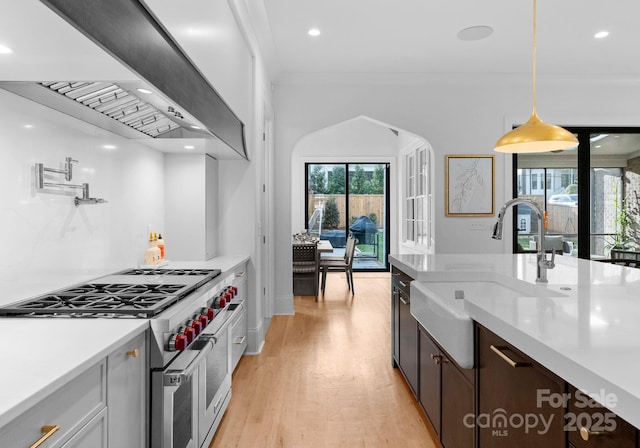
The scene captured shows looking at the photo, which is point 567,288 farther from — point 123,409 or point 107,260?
point 107,260

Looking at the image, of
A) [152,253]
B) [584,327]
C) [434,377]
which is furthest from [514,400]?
[152,253]

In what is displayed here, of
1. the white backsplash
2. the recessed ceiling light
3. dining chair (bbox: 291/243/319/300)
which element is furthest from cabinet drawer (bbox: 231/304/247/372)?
the recessed ceiling light

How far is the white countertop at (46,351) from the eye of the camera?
2.79 feet

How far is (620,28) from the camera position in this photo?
3789 mm

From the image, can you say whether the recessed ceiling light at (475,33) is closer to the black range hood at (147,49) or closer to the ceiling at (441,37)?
the ceiling at (441,37)

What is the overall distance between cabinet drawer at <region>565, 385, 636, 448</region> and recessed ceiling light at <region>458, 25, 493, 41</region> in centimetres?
365

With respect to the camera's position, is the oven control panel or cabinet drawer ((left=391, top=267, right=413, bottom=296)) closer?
the oven control panel

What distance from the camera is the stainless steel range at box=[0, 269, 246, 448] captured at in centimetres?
147

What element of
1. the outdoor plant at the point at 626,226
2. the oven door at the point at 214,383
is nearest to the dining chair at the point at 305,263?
the oven door at the point at 214,383

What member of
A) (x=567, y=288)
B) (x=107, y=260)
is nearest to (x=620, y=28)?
(x=567, y=288)

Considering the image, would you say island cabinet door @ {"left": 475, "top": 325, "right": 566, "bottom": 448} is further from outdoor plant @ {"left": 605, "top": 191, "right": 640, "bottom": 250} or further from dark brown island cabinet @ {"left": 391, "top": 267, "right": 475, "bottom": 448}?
outdoor plant @ {"left": 605, "top": 191, "right": 640, "bottom": 250}

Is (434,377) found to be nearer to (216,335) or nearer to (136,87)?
(216,335)

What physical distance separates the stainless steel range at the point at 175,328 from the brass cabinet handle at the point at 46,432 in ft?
1.69

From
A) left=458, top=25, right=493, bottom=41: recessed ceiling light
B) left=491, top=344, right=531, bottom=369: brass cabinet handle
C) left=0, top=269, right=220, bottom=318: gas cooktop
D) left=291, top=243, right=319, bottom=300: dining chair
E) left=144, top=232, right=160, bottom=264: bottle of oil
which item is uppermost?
left=458, top=25, right=493, bottom=41: recessed ceiling light
